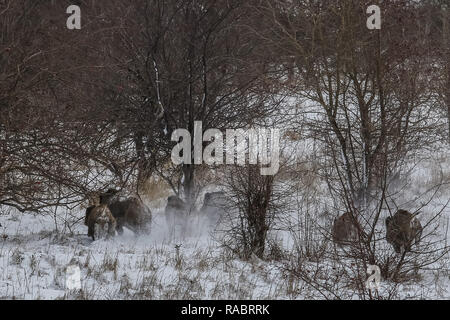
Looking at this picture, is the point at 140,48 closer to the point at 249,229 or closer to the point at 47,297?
the point at 249,229

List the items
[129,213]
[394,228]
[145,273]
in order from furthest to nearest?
[129,213] → [394,228] → [145,273]

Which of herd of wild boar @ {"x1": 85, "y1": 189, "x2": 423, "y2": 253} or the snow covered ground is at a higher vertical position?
herd of wild boar @ {"x1": 85, "y1": 189, "x2": 423, "y2": 253}

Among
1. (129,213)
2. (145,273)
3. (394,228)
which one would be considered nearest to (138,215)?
(129,213)

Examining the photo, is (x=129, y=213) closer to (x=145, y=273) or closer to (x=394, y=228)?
(x=145, y=273)

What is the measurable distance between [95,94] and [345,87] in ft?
13.4

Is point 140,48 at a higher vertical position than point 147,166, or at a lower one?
higher

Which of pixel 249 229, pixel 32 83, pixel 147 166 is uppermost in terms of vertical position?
pixel 32 83

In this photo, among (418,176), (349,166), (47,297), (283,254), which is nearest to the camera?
(47,297)

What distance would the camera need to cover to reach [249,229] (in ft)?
25.8

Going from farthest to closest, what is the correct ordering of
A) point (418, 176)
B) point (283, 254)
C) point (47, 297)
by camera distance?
point (418, 176) → point (283, 254) → point (47, 297)

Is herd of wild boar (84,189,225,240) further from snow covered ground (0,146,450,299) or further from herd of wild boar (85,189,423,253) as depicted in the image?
snow covered ground (0,146,450,299)

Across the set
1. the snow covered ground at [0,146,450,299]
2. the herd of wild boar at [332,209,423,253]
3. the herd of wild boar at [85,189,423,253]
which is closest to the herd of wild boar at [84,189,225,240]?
the herd of wild boar at [85,189,423,253]
